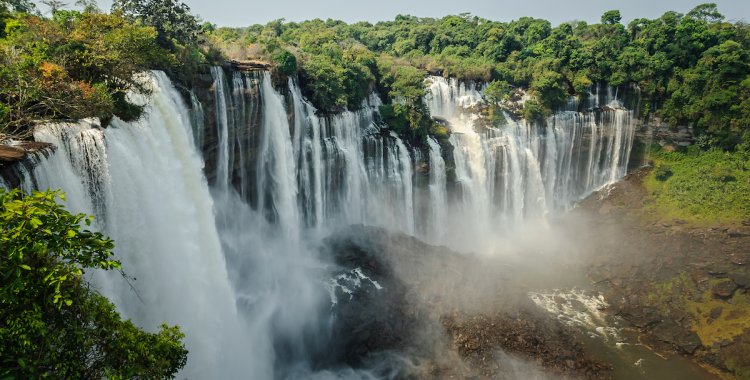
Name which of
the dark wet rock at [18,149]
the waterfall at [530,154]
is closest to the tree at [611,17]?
the waterfall at [530,154]

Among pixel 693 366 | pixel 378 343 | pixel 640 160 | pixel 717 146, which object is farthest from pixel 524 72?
pixel 378 343

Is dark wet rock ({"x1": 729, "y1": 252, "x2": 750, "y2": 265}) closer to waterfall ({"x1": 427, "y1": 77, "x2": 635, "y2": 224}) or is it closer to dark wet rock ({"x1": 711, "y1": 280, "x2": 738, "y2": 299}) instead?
dark wet rock ({"x1": 711, "y1": 280, "x2": 738, "y2": 299})

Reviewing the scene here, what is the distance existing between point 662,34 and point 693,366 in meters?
33.3

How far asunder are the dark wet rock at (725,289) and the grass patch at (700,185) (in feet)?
23.1

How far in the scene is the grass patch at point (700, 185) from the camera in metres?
32.2

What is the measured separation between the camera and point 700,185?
34.9m

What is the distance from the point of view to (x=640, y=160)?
40.0 m

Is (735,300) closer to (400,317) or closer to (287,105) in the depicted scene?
(400,317)

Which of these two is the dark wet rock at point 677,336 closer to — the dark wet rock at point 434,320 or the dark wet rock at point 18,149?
the dark wet rock at point 434,320

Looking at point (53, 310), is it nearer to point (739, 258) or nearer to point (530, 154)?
point (530, 154)

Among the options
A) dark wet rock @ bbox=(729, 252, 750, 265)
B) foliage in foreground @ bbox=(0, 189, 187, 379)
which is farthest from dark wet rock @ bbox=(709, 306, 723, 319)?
foliage in foreground @ bbox=(0, 189, 187, 379)

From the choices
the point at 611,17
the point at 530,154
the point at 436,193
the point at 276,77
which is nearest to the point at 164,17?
the point at 276,77

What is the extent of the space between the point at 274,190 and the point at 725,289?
26548 millimetres

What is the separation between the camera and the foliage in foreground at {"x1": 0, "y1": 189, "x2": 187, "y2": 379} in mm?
6410
